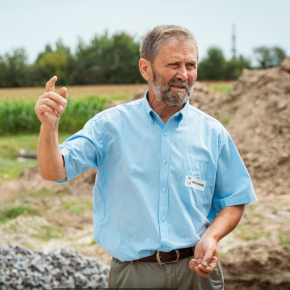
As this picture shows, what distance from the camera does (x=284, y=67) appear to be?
10938mm

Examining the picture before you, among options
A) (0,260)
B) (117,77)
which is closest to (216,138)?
(0,260)

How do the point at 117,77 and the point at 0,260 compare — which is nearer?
the point at 0,260

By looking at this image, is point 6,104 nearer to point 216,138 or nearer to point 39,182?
point 39,182

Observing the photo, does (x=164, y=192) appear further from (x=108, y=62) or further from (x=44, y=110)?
(x=108, y=62)

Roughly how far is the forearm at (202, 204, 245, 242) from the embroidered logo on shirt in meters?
0.17

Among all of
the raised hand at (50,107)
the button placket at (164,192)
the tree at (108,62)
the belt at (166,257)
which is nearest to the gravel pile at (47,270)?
the belt at (166,257)

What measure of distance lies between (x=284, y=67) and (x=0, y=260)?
8.06 m

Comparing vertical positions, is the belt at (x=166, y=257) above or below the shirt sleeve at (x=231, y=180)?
below

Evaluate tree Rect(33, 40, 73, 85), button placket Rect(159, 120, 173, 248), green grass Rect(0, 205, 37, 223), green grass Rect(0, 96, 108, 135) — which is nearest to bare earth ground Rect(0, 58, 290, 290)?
green grass Rect(0, 205, 37, 223)

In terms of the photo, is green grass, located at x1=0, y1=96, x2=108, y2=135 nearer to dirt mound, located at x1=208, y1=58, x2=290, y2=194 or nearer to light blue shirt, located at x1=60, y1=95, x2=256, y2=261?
dirt mound, located at x1=208, y1=58, x2=290, y2=194

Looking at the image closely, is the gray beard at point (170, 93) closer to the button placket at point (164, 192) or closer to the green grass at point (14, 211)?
the button placket at point (164, 192)

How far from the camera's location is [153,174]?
7.82 ft

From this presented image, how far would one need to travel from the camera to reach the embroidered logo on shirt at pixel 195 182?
241cm

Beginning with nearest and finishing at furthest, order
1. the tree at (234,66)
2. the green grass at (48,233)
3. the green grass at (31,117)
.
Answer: the green grass at (48,233) < the green grass at (31,117) < the tree at (234,66)
